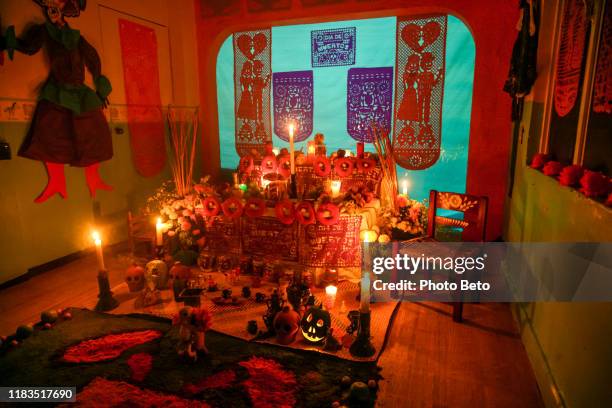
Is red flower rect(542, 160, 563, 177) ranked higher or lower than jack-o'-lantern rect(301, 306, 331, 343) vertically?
higher

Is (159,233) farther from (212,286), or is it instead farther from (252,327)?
(252,327)

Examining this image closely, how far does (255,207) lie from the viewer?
3443mm

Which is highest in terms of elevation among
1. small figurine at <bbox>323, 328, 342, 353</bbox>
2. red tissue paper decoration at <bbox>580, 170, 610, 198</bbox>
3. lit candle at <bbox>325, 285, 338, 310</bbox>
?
red tissue paper decoration at <bbox>580, 170, 610, 198</bbox>

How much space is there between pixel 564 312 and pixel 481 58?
11.3 ft

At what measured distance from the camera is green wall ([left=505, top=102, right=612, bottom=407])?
1.53 metres

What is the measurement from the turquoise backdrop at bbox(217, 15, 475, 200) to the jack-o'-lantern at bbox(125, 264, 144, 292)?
2.92 meters

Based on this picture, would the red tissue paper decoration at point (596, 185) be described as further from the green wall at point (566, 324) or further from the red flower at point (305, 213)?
the red flower at point (305, 213)

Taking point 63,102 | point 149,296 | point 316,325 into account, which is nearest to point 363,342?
point 316,325

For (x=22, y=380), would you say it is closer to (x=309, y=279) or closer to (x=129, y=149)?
(x=309, y=279)

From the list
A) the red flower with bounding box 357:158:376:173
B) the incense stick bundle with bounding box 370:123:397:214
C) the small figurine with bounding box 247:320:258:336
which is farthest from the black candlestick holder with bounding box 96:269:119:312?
the incense stick bundle with bounding box 370:123:397:214

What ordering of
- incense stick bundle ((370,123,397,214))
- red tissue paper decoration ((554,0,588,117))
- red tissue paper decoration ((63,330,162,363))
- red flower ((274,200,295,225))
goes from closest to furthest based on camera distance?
red tissue paper decoration ((554,0,588,117))
red tissue paper decoration ((63,330,162,363))
red flower ((274,200,295,225))
incense stick bundle ((370,123,397,214))

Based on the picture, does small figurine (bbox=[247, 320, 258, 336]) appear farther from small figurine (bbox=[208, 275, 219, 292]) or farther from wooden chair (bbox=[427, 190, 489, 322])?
wooden chair (bbox=[427, 190, 489, 322])

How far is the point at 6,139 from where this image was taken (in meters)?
3.50

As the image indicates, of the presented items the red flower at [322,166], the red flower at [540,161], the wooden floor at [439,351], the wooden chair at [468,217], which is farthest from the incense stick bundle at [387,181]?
the red flower at [540,161]
